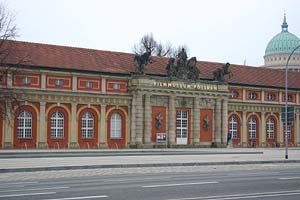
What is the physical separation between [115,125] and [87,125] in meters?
3.53

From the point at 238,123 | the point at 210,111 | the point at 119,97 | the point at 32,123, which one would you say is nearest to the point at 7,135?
the point at 32,123

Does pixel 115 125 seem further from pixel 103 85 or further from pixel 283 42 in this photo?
pixel 283 42

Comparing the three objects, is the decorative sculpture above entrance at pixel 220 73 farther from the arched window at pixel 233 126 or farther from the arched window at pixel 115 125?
the arched window at pixel 115 125

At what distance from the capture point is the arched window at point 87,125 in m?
57.2

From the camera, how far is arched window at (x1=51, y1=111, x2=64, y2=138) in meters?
55.5

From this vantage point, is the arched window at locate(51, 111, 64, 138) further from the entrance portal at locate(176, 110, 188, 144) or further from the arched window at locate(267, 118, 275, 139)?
the arched window at locate(267, 118, 275, 139)

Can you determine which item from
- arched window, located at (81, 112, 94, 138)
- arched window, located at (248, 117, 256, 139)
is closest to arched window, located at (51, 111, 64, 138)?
arched window, located at (81, 112, 94, 138)

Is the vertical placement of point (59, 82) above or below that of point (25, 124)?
above

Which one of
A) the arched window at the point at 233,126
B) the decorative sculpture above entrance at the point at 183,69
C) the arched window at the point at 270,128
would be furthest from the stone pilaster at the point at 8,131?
the arched window at the point at 270,128

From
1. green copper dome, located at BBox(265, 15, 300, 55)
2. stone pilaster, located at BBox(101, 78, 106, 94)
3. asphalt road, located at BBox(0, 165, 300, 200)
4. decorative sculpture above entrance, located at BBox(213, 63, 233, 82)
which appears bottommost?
asphalt road, located at BBox(0, 165, 300, 200)

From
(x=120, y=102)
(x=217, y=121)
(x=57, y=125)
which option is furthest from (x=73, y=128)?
(x=217, y=121)

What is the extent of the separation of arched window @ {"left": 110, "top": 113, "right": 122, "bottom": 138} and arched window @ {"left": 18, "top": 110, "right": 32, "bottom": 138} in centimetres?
939

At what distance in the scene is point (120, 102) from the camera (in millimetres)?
59312

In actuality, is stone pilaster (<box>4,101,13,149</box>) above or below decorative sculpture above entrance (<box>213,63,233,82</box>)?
below
